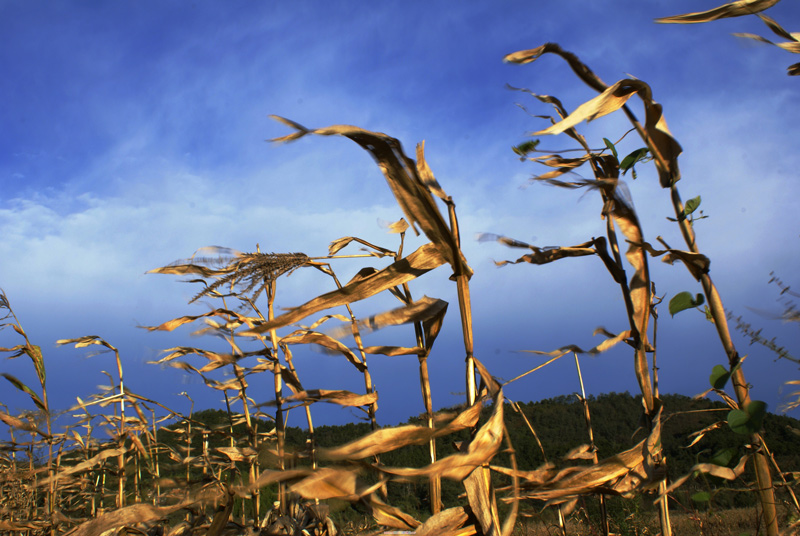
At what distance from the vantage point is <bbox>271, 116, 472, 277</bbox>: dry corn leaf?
0.99m

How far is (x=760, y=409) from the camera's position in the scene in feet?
2.98

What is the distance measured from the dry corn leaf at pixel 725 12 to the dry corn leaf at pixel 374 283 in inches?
30.0

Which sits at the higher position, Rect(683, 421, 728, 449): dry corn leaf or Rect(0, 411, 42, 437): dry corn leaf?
Rect(0, 411, 42, 437): dry corn leaf

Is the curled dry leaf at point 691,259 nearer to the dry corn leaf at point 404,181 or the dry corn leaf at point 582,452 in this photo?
the dry corn leaf at point 404,181

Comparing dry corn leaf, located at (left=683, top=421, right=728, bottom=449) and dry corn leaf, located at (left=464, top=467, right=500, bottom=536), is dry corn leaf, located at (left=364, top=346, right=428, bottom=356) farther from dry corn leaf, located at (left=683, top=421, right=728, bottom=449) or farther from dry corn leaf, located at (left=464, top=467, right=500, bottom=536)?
dry corn leaf, located at (left=683, top=421, right=728, bottom=449)

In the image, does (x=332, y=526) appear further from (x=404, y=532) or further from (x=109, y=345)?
(x=109, y=345)

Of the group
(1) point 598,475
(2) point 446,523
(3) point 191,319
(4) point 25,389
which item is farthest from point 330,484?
(4) point 25,389

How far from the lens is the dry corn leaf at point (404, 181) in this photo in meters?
0.99

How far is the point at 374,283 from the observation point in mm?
1034

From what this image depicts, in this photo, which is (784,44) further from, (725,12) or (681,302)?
(681,302)

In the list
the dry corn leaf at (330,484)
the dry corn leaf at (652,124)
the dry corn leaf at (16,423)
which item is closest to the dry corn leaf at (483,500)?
the dry corn leaf at (330,484)

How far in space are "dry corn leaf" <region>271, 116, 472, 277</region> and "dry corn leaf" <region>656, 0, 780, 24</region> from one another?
683 millimetres

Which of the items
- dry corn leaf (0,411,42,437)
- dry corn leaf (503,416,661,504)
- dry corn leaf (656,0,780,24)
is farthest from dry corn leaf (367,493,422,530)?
dry corn leaf (0,411,42,437)

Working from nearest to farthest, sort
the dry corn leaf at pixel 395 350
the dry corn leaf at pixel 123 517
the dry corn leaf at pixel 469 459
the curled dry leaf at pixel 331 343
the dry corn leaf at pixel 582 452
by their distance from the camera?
the dry corn leaf at pixel 469 459
the dry corn leaf at pixel 123 517
the dry corn leaf at pixel 395 350
the dry corn leaf at pixel 582 452
the curled dry leaf at pixel 331 343
